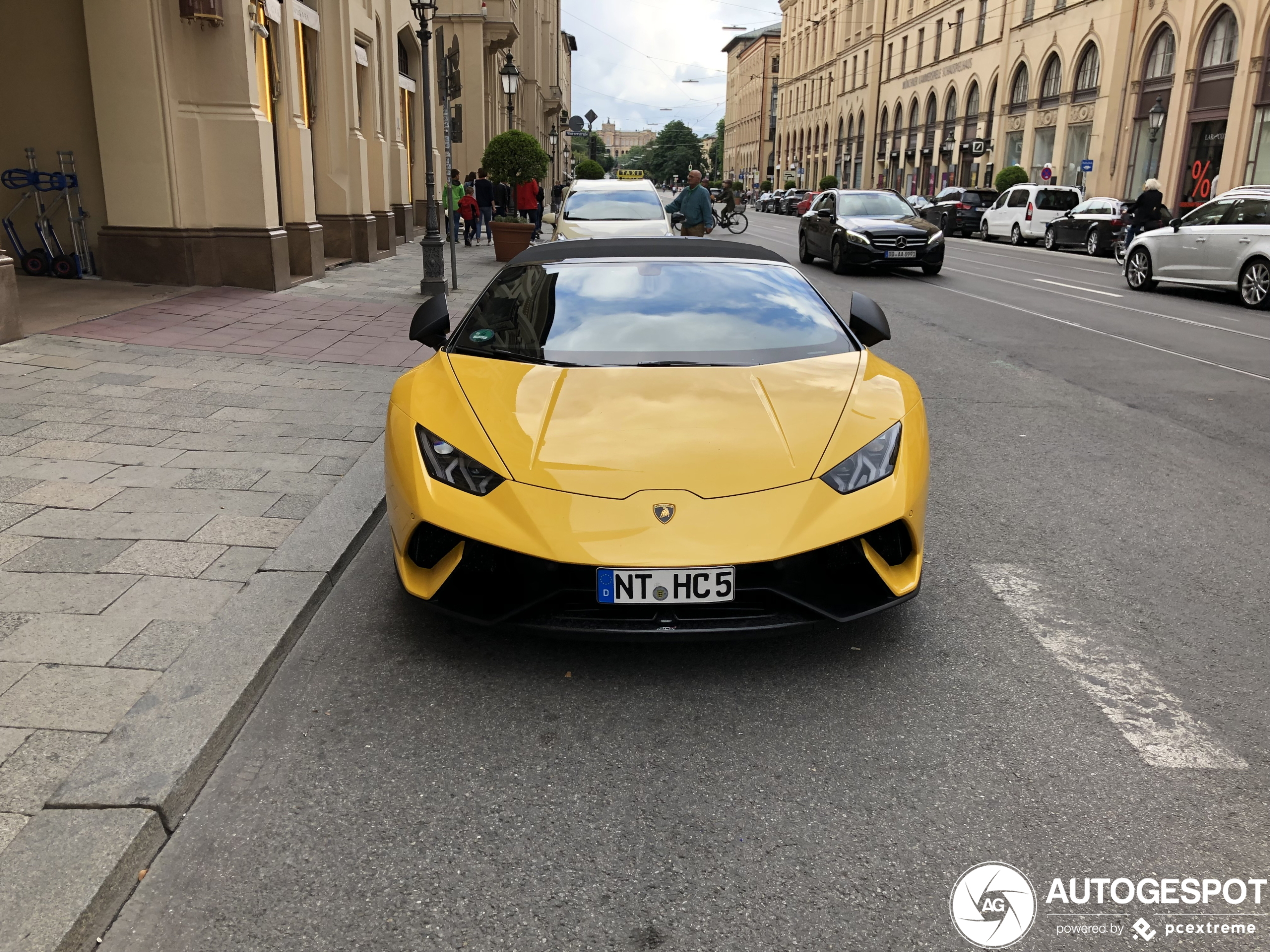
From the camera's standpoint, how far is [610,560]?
3092mm

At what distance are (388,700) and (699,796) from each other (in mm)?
1097

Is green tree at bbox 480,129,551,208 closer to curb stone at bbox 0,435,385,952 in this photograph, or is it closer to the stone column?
the stone column

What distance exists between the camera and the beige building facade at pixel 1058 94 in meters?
33.2

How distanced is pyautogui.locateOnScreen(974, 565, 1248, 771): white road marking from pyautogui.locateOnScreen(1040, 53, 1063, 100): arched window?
1836 inches

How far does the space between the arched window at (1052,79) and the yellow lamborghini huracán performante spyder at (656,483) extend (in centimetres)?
4676

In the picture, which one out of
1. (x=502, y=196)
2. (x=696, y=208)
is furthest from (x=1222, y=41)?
(x=696, y=208)

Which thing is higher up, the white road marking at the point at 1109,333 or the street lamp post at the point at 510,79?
the street lamp post at the point at 510,79

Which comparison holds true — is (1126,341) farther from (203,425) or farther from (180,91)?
(180,91)

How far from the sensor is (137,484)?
17.3 feet

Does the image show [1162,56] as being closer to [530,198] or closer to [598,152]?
[530,198]

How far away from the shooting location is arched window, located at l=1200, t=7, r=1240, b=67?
33.0 m

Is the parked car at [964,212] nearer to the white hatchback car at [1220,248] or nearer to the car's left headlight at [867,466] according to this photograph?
the white hatchback car at [1220,248]

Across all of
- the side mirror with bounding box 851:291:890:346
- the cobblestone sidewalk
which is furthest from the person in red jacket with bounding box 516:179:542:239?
the side mirror with bounding box 851:291:890:346

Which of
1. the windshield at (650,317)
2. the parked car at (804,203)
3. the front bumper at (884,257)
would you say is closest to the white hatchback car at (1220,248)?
the front bumper at (884,257)
